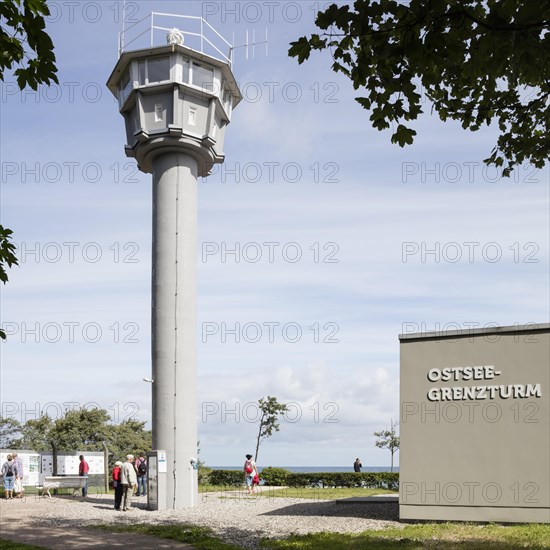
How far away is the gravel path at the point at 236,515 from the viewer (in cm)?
1848

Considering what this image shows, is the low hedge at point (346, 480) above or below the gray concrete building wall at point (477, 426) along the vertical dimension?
below

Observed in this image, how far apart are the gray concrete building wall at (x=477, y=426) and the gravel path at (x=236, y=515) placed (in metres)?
1.66

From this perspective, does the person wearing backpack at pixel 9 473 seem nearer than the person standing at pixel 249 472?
Yes

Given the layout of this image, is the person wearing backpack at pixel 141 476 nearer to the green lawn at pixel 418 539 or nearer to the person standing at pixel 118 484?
the person standing at pixel 118 484

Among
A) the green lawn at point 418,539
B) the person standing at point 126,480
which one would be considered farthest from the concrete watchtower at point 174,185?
the green lawn at point 418,539

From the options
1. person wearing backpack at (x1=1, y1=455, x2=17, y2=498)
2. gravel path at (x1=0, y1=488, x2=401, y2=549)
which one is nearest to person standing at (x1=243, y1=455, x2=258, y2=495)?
gravel path at (x1=0, y1=488, x2=401, y2=549)

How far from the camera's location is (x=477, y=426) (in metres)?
18.6

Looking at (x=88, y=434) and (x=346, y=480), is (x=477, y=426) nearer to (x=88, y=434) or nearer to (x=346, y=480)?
(x=346, y=480)

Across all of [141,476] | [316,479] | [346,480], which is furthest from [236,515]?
[346,480]

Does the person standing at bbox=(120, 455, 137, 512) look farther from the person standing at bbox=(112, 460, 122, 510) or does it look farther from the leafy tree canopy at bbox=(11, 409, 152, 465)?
the leafy tree canopy at bbox=(11, 409, 152, 465)

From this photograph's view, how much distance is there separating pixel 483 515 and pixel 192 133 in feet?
57.4

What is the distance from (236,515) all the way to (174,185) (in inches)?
491

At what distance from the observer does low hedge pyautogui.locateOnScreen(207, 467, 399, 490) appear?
37562 mm

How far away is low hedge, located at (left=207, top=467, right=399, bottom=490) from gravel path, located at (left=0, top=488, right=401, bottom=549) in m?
9.22
